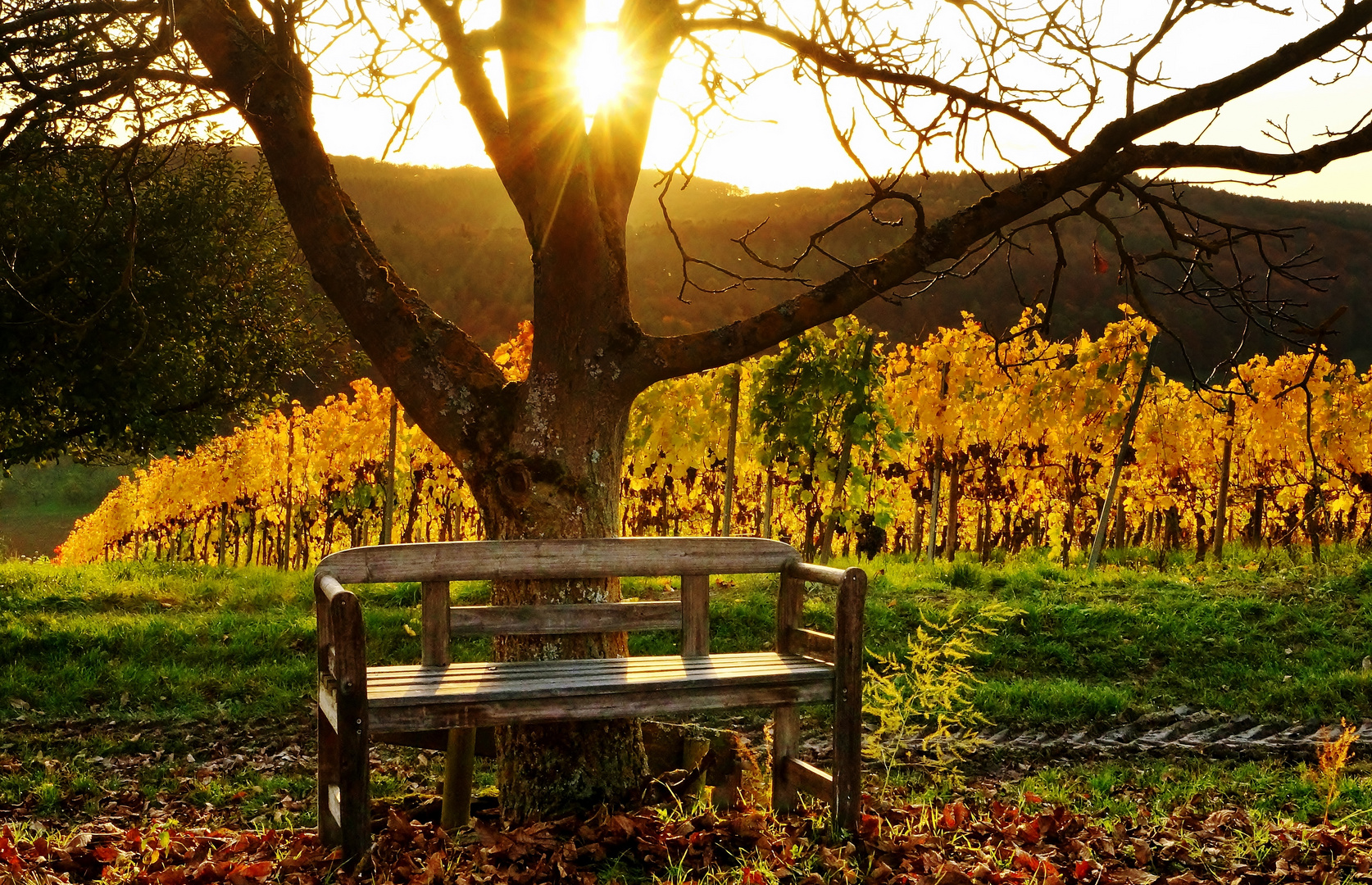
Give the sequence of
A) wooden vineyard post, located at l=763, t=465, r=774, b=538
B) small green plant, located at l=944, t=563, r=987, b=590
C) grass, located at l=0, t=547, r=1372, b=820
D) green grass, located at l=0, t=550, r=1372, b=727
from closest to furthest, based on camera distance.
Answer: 1. grass, located at l=0, t=547, r=1372, b=820
2. green grass, located at l=0, t=550, r=1372, b=727
3. small green plant, located at l=944, t=563, r=987, b=590
4. wooden vineyard post, located at l=763, t=465, r=774, b=538

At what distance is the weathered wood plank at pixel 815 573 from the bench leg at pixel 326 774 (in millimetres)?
1807

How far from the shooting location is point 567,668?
370cm

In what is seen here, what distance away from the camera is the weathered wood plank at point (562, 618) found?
12.2 feet

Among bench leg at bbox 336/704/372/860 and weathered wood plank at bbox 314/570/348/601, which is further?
weathered wood plank at bbox 314/570/348/601

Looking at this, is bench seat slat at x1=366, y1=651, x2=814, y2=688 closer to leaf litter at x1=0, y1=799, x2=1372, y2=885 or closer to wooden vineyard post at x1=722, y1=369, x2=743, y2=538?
leaf litter at x1=0, y1=799, x2=1372, y2=885

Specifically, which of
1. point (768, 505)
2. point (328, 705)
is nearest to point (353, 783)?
point (328, 705)

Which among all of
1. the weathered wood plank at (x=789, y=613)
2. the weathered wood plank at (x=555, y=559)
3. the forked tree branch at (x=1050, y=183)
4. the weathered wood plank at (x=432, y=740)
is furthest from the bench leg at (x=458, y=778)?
the forked tree branch at (x=1050, y=183)

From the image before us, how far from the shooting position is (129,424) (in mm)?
Result: 10586

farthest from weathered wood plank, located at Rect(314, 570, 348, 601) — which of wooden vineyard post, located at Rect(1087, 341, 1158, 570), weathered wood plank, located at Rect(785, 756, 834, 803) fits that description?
wooden vineyard post, located at Rect(1087, 341, 1158, 570)

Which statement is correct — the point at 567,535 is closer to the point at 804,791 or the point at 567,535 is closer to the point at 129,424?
the point at 804,791

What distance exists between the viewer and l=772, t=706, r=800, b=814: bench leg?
12.9ft

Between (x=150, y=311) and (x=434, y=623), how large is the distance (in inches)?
322

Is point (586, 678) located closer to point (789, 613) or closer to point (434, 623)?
point (434, 623)

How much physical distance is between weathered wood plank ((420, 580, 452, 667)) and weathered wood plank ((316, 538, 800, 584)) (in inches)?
2.4
